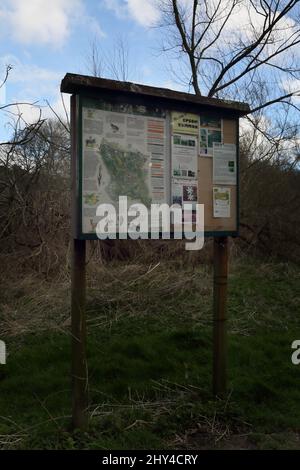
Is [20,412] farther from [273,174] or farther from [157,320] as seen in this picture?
[273,174]

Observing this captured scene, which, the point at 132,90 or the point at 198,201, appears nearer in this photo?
the point at 132,90

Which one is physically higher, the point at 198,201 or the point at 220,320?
the point at 198,201

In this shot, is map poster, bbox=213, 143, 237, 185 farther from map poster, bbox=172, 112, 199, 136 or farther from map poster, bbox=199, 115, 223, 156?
map poster, bbox=172, 112, 199, 136

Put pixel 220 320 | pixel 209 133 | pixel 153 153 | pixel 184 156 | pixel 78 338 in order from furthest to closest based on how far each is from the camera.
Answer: pixel 220 320 → pixel 209 133 → pixel 184 156 → pixel 153 153 → pixel 78 338

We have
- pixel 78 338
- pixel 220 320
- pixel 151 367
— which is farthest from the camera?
pixel 151 367

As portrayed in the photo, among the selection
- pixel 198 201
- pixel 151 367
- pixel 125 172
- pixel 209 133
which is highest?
pixel 209 133

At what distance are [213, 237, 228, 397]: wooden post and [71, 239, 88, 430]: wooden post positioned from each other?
115 centimetres

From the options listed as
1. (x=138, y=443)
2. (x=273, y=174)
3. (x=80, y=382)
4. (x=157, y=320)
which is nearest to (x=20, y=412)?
(x=80, y=382)

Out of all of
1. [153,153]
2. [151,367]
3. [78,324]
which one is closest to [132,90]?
[153,153]

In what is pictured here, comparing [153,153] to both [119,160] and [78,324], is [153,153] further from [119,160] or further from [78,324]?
[78,324]

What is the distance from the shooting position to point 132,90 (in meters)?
3.35

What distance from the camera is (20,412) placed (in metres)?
3.77

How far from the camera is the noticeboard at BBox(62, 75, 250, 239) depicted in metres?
3.22

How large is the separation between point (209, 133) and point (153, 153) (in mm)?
580
